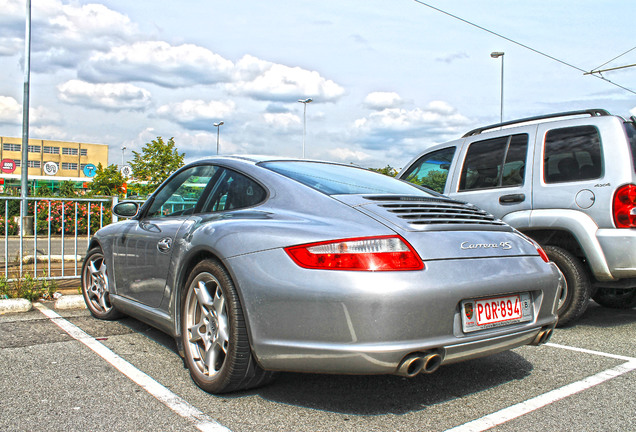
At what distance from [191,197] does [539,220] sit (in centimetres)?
304

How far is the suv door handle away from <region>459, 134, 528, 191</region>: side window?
12 cm

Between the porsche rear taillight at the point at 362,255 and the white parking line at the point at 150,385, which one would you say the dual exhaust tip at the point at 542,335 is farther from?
the white parking line at the point at 150,385

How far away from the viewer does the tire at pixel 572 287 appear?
489 cm

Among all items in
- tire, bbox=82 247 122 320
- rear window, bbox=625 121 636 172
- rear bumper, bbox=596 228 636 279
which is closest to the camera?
rear bumper, bbox=596 228 636 279

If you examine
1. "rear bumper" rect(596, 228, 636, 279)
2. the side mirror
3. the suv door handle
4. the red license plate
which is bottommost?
the red license plate

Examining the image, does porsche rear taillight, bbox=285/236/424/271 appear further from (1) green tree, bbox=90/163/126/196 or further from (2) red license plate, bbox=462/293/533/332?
(1) green tree, bbox=90/163/126/196

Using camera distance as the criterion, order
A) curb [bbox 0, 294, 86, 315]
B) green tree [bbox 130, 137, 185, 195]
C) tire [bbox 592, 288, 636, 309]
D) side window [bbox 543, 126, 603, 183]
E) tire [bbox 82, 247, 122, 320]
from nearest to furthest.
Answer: side window [bbox 543, 126, 603, 183] < tire [bbox 82, 247, 122, 320] < curb [bbox 0, 294, 86, 315] < tire [bbox 592, 288, 636, 309] < green tree [bbox 130, 137, 185, 195]

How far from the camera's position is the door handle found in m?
3.72

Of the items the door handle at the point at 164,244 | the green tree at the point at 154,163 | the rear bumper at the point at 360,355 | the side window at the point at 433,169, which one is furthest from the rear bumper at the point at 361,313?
the green tree at the point at 154,163

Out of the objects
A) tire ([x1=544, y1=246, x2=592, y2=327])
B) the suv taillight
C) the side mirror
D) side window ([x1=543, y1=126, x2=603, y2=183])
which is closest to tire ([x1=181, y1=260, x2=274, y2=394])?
the side mirror

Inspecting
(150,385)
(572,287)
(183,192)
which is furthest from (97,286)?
(572,287)

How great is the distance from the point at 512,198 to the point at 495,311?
2678 mm

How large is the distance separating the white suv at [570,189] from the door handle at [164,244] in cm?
315

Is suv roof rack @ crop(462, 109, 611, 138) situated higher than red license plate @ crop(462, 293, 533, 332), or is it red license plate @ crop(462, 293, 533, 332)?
suv roof rack @ crop(462, 109, 611, 138)
